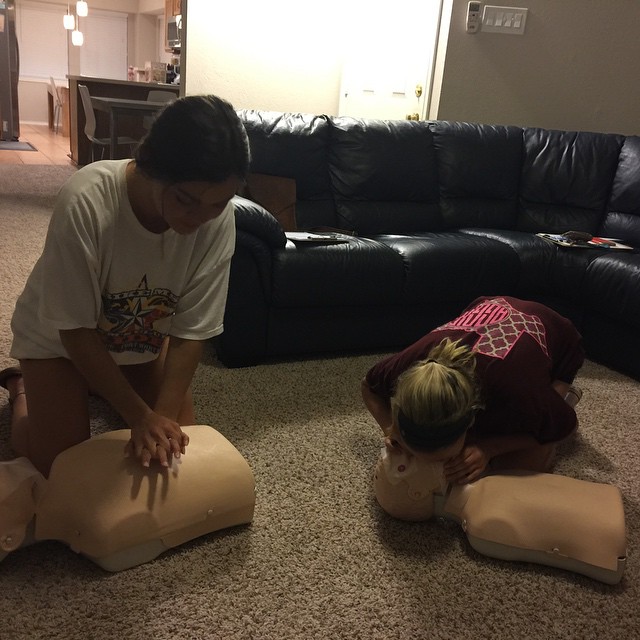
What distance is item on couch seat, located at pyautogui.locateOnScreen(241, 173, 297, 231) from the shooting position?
8.92ft

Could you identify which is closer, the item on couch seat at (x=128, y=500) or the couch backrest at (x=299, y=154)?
the item on couch seat at (x=128, y=500)

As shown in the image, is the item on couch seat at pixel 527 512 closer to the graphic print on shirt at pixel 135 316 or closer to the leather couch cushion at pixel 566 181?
the graphic print on shirt at pixel 135 316

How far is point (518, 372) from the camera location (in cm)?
144

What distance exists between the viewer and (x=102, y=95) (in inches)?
257

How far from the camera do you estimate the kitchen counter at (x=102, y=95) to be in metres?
6.23

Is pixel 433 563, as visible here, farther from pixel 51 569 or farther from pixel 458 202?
pixel 458 202

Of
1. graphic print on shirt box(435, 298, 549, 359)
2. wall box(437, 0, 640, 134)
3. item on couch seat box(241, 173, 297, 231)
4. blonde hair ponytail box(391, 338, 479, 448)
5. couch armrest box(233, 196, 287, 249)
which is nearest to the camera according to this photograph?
blonde hair ponytail box(391, 338, 479, 448)

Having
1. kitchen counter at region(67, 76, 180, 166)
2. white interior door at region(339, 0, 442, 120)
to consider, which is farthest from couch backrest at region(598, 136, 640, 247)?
kitchen counter at region(67, 76, 180, 166)

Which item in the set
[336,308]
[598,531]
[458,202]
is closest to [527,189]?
[458,202]

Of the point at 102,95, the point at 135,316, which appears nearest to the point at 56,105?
the point at 102,95

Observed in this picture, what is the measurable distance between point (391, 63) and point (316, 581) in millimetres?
3513

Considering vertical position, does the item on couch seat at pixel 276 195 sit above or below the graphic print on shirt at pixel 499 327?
above

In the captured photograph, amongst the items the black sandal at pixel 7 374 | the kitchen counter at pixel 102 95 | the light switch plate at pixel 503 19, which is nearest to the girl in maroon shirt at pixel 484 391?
the black sandal at pixel 7 374

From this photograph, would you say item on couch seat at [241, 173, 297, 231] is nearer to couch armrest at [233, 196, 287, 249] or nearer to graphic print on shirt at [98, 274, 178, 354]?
couch armrest at [233, 196, 287, 249]
